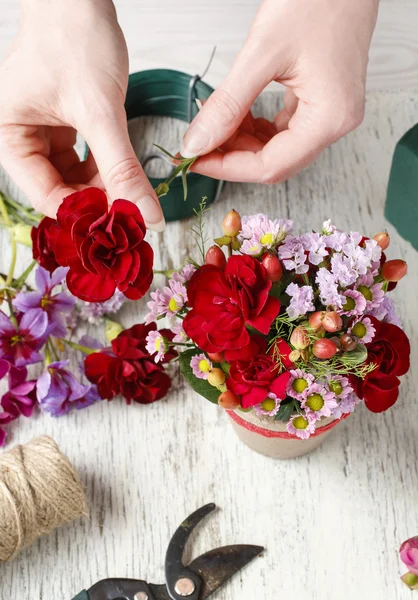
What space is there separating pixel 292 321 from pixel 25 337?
0.38 m

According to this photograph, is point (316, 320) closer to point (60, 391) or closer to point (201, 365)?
point (201, 365)

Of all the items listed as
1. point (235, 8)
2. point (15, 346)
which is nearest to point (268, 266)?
point (15, 346)

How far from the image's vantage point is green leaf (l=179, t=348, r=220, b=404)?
76cm

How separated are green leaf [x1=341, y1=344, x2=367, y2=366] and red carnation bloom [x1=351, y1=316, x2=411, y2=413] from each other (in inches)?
0.9

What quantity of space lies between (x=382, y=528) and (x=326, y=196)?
0.46 m

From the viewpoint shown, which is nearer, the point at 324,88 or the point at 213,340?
the point at 213,340

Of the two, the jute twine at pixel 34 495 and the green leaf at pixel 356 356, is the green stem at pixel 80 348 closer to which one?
the jute twine at pixel 34 495

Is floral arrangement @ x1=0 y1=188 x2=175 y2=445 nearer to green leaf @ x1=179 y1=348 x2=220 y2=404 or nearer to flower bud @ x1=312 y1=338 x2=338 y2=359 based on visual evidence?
green leaf @ x1=179 y1=348 x2=220 y2=404

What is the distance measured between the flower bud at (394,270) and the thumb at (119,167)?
23 centimetres

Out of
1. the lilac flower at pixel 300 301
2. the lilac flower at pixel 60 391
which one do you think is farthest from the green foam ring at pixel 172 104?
the lilac flower at pixel 300 301

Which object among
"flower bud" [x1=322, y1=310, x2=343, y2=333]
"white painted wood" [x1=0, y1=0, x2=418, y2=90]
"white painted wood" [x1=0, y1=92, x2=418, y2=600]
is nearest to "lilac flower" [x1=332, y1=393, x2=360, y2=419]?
"flower bud" [x1=322, y1=310, x2=343, y2=333]

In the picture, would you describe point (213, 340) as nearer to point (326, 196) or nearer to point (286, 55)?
point (286, 55)

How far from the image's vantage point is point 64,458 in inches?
34.2

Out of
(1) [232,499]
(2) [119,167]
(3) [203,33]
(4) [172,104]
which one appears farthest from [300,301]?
(3) [203,33]
